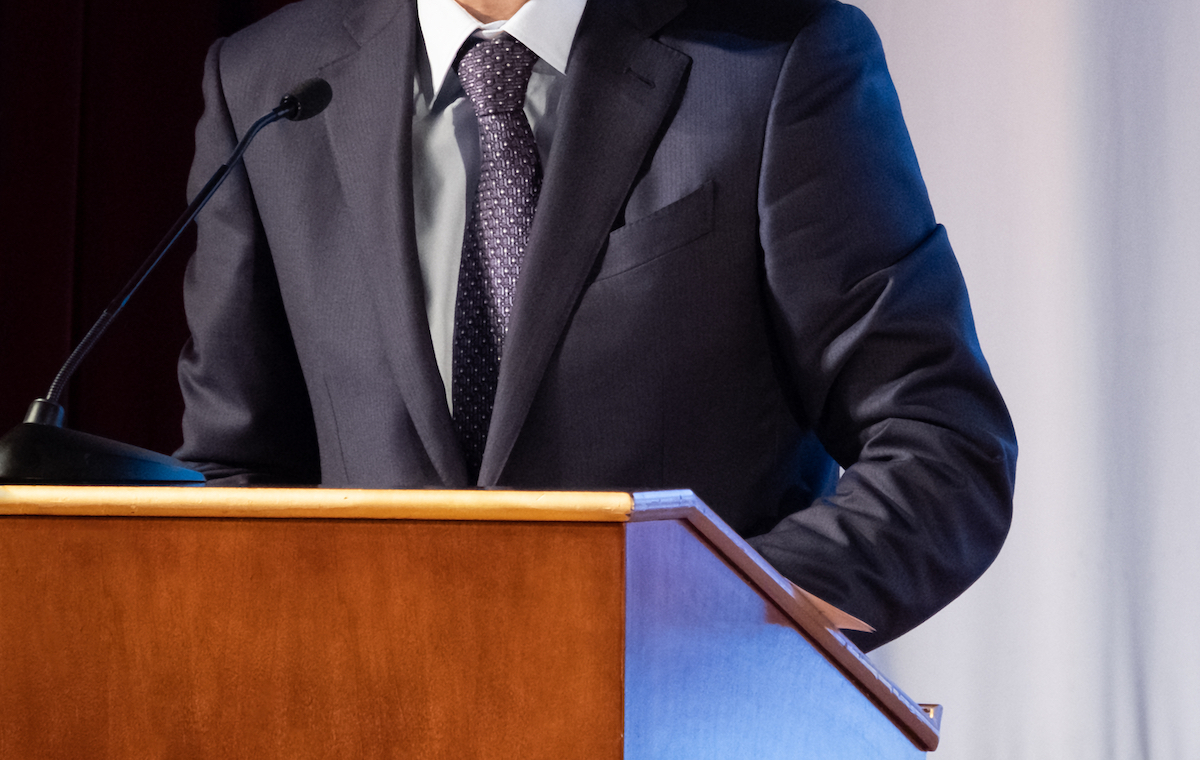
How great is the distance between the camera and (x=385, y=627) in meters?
0.43

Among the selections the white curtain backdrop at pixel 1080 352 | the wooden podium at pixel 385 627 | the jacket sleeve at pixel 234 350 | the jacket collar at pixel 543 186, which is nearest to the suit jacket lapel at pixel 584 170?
the jacket collar at pixel 543 186

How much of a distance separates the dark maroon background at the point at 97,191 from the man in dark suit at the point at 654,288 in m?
0.88

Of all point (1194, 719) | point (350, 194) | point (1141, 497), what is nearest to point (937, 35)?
point (1141, 497)

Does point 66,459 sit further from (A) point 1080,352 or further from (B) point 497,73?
(A) point 1080,352

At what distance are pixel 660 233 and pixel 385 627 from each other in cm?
63

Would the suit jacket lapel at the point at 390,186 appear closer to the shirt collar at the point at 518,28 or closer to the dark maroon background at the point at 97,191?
the shirt collar at the point at 518,28

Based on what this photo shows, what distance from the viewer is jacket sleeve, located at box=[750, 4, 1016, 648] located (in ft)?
2.72

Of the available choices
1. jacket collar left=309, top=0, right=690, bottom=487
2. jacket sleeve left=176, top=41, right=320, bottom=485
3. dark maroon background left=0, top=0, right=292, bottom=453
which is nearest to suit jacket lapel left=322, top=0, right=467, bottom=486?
jacket collar left=309, top=0, right=690, bottom=487

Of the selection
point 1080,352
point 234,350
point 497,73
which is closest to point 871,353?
point 497,73

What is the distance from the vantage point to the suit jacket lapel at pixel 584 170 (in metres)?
0.95

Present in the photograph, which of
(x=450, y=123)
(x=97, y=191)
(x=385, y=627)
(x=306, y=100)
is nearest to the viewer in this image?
(x=385, y=627)

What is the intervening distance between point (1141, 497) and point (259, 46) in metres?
1.53

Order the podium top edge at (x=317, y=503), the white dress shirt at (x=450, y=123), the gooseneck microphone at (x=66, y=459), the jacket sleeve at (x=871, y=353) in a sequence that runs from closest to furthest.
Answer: the podium top edge at (x=317, y=503), the gooseneck microphone at (x=66, y=459), the jacket sleeve at (x=871, y=353), the white dress shirt at (x=450, y=123)

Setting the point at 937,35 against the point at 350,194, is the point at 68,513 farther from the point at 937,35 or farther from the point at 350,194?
the point at 937,35
